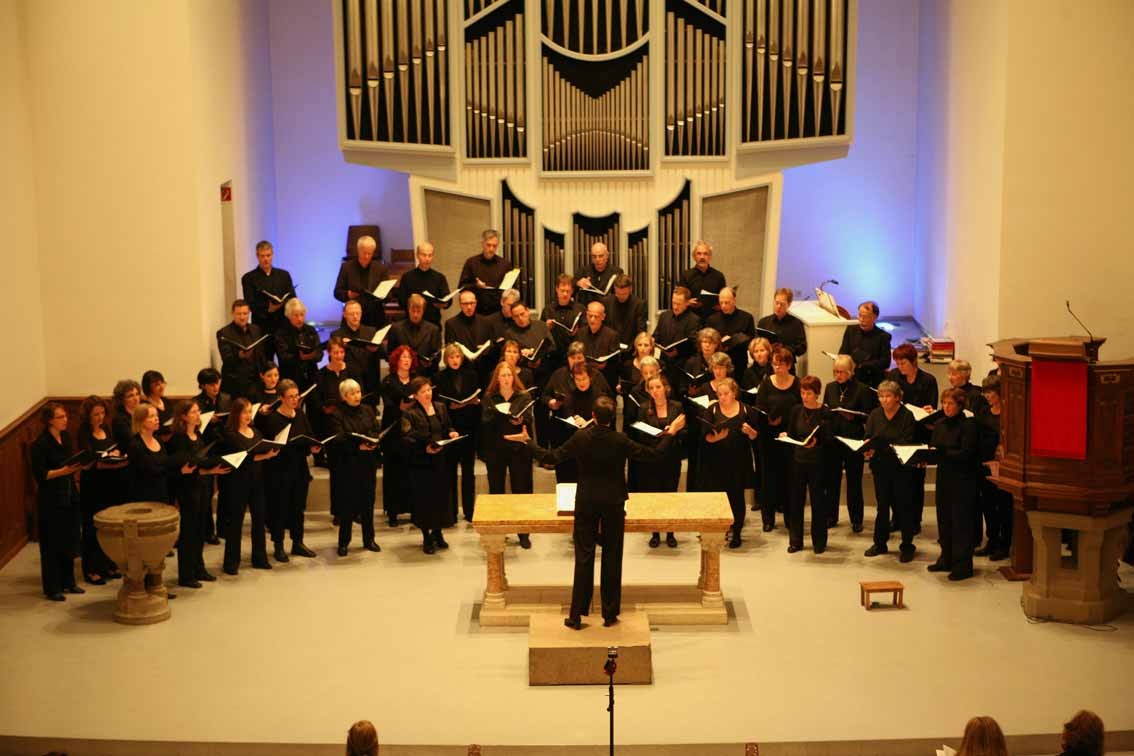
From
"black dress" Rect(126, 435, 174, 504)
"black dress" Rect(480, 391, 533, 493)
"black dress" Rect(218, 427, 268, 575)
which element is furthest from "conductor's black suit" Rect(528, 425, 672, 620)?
"black dress" Rect(126, 435, 174, 504)

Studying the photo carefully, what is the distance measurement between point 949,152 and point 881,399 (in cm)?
396

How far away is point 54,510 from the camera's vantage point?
10445mm

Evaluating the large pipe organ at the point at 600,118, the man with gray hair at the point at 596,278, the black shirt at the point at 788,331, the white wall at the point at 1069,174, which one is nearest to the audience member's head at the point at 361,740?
the black shirt at the point at 788,331

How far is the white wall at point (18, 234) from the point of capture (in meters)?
11.7

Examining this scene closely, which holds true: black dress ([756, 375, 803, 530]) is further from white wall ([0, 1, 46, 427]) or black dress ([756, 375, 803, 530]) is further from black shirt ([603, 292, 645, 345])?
white wall ([0, 1, 46, 427])

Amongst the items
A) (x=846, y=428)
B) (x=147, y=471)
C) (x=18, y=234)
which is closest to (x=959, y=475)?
(x=846, y=428)

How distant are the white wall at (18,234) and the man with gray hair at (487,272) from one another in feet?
11.0

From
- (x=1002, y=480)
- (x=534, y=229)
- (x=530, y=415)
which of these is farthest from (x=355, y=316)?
(x=1002, y=480)

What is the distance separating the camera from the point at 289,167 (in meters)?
15.5

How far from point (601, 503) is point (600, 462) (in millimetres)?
234

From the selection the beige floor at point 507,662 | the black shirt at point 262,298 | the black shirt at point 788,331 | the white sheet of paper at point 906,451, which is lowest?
the beige floor at point 507,662

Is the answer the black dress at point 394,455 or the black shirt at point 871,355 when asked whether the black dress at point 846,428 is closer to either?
the black shirt at point 871,355

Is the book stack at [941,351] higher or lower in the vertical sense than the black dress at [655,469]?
higher

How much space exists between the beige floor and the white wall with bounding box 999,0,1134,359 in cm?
239
